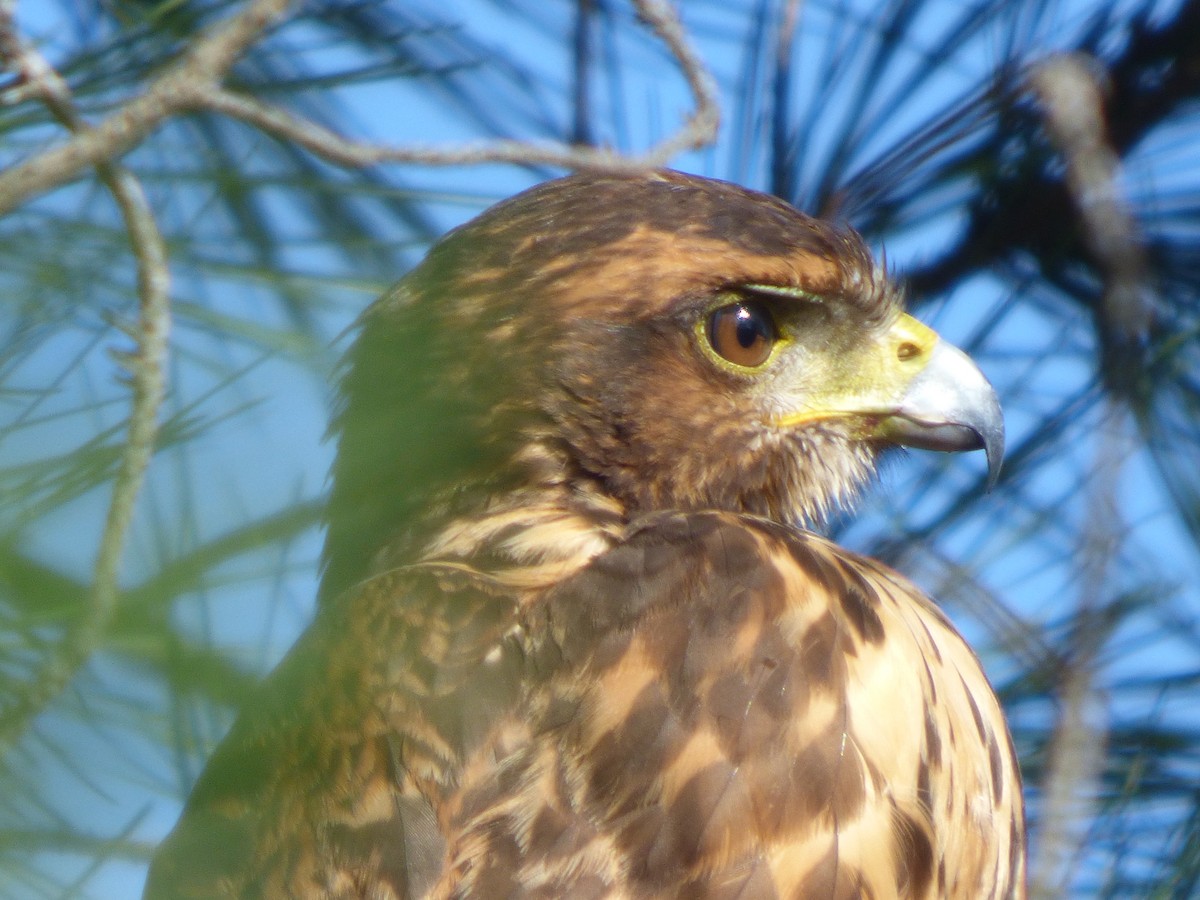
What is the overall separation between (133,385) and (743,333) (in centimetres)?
140

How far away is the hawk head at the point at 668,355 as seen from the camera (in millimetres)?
2436

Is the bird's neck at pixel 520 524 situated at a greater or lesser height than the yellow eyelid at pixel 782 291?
lesser

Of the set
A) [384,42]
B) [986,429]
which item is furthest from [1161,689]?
[384,42]

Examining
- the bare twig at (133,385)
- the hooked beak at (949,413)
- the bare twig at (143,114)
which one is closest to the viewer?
the bare twig at (133,385)

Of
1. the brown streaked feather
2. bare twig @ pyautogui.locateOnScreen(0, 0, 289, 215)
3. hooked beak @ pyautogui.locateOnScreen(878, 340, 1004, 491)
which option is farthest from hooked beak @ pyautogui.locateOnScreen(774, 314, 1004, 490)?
bare twig @ pyautogui.locateOnScreen(0, 0, 289, 215)

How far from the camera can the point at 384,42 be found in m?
2.77

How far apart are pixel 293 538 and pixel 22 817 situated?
0.23 meters

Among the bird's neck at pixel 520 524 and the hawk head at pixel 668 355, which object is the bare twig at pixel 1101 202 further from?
the bird's neck at pixel 520 524

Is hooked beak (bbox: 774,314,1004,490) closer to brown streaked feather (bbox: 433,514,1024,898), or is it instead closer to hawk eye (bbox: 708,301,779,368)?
hawk eye (bbox: 708,301,779,368)

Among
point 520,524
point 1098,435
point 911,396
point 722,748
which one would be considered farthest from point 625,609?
point 1098,435

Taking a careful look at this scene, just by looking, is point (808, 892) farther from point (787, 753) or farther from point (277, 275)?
point (277, 275)

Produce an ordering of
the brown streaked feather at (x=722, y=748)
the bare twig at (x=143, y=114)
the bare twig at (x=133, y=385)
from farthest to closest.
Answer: the brown streaked feather at (x=722, y=748)
the bare twig at (x=143, y=114)
the bare twig at (x=133, y=385)

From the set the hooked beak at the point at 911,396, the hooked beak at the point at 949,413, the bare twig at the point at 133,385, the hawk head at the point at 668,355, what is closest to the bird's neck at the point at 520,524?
the hawk head at the point at 668,355

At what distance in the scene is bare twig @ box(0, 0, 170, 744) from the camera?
0.93 m
